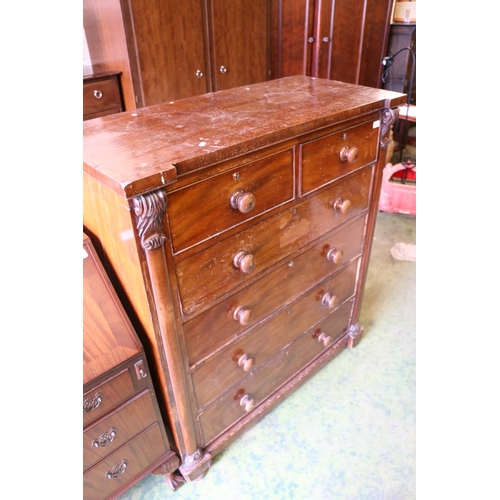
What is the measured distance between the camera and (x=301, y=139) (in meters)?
1.04

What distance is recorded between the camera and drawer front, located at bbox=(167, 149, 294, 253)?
86cm

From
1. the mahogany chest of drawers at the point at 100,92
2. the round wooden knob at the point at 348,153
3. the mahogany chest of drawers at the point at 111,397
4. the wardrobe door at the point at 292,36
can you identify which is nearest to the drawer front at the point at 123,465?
the mahogany chest of drawers at the point at 111,397

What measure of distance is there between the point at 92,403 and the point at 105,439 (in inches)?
5.7

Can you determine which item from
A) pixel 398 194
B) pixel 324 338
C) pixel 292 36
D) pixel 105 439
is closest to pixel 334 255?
pixel 324 338

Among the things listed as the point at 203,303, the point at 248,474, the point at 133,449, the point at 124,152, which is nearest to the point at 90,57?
the point at 124,152

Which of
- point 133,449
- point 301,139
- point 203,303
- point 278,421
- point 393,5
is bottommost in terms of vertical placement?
point 278,421

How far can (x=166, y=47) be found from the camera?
2279 mm

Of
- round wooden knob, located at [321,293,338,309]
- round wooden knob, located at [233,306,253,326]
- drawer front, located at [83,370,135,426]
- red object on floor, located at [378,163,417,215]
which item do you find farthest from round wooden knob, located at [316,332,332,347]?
red object on floor, located at [378,163,417,215]

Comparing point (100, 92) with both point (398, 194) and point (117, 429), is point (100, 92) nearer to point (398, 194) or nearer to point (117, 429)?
point (117, 429)

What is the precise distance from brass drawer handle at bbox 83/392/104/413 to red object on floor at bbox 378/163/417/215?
237 cm

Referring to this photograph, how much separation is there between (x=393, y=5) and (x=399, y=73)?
1.69ft

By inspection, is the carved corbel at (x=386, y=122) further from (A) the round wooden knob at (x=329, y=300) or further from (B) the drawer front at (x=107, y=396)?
(B) the drawer front at (x=107, y=396)

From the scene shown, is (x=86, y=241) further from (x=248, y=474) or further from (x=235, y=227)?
(x=248, y=474)

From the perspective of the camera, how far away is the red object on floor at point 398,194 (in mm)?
2758
